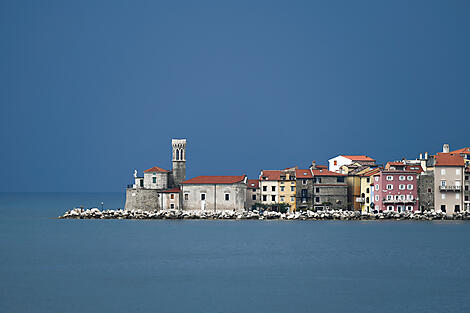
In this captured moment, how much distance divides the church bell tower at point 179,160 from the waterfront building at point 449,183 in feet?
77.7

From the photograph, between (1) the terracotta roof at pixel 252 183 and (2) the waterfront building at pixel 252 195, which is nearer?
(2) the waterfront building at pixel 252 195

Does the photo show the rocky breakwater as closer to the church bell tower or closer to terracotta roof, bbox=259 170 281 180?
terracotta roof, bbox=259 170 281 180

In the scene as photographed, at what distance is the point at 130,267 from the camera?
41719 millimetres

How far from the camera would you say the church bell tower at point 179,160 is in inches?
2916

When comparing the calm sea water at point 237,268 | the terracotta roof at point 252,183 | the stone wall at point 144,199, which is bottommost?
the calm sea water at point 237,268

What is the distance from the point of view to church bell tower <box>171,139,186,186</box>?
74.1 meters

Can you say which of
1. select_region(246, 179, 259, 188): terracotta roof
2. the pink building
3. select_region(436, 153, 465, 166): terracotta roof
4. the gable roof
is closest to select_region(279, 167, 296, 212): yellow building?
select_region(246, 179, 259, 188): terracotta roof

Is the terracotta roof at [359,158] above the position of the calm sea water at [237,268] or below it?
above

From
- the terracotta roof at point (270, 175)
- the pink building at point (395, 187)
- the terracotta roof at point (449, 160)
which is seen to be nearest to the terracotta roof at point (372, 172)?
the pink building at point (395, 187)

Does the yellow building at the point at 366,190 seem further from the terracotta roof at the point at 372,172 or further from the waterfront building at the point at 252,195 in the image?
the waterfront building at the point at 252,195

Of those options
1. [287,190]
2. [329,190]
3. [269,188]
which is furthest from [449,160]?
[269,188]

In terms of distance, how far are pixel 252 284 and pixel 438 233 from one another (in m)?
27.1

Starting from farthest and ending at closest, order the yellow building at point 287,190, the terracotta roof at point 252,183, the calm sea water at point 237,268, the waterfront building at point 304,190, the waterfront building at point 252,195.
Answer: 1. the terracotta roof at point 252,183
2. the waterfront building at point 252,195
3. the yellow building at point 287,190
4. the waterfront building at point 304,190
5. the calm sea water at point 237,268

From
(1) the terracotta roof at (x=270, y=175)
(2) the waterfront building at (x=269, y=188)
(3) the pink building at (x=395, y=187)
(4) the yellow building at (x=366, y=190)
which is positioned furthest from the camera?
(1) the terracotta roof at (x=270, y=175)
